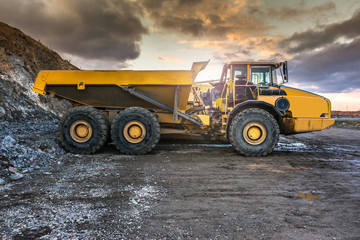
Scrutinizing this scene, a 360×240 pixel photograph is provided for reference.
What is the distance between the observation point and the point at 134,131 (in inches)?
217

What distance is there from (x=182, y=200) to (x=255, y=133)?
11.1 ft

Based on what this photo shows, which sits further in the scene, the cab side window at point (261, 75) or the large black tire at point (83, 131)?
the cab side window at point (261, 75)

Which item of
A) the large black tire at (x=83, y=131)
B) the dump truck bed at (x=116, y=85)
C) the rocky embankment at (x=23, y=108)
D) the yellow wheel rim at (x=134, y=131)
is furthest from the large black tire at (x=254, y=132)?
the rocky embankment at (x=23, y=108)

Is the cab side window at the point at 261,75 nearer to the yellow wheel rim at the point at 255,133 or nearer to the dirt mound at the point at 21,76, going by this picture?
the yellow wheel rim at the point at 255,133

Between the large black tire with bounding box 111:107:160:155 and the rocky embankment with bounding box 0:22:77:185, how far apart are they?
1512 millimetres

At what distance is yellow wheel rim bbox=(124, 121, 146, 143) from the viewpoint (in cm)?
552

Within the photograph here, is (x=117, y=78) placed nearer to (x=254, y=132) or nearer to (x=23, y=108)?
(x=254, y=132)

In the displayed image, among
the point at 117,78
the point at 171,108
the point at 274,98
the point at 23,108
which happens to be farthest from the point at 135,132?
the point at 23,108

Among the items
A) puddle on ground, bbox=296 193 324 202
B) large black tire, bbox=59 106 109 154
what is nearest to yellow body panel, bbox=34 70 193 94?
large black tire, bbox=59 106 109 154

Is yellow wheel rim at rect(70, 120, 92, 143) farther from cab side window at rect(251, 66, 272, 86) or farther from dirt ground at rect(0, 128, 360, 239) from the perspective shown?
cab side window at rect(251, 66, 272, 86)

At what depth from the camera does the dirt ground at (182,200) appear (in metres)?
2.13

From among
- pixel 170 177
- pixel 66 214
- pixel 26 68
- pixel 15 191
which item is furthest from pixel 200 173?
pixel 26 68

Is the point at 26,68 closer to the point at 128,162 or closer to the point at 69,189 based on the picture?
the point at 128,162

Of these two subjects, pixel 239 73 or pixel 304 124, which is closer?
pixel 304 124
